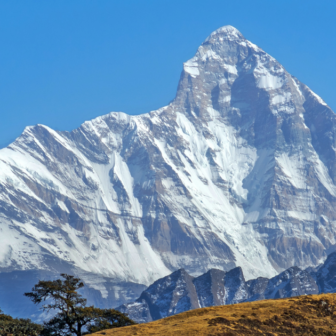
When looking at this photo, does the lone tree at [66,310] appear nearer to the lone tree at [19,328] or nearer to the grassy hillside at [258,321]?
the lone tree at [19,328]

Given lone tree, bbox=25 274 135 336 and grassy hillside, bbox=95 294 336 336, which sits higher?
lone tree, bbox=25 274 135 336

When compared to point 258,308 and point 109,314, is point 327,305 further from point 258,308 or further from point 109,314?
point 109,314

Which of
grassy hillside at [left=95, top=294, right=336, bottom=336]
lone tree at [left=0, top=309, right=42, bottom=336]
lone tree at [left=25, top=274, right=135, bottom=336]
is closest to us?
grassy hillside at [left=95, top=294, right=336, bottom=336]

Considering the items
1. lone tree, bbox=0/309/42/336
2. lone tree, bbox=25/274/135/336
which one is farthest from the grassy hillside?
lone tree, bbox=25/274/135/336

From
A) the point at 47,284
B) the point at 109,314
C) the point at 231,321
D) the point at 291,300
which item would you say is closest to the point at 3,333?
the point at 47,284

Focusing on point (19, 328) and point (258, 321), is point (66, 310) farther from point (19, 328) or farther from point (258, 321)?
point (258, 321)

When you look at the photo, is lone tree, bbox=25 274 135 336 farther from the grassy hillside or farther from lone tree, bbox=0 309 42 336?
the grassy hillside

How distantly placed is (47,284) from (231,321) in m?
33.2

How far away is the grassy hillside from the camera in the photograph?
227 feet

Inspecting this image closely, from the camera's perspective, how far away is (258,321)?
234 ft

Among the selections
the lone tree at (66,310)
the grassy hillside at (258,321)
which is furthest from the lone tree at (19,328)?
the grassy hillside at (258,321)

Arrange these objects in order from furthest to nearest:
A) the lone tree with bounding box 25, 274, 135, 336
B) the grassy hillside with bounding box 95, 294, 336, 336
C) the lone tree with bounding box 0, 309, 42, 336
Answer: the lone tree with bounding box 25, 274, 135, 336 → the lone tree with bounding box 0, 309, 42, 336 → the grassy hillside with bounding box 95, 294, 336, 336

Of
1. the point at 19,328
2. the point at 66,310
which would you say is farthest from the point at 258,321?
the point at 66,310

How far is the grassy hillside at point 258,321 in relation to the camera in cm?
6912
